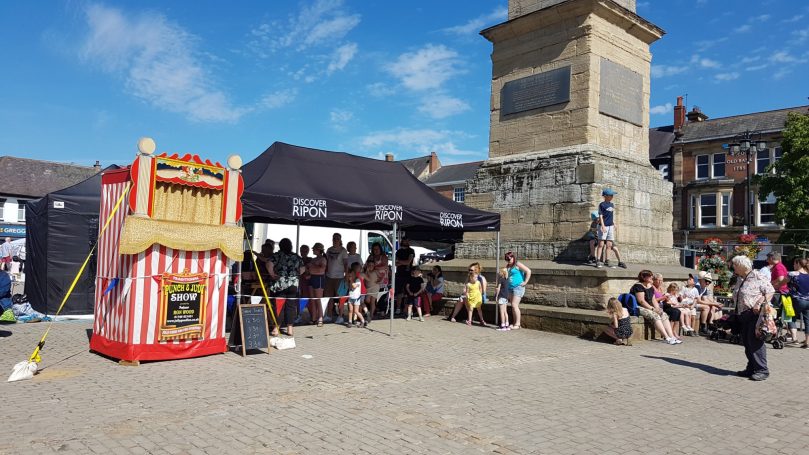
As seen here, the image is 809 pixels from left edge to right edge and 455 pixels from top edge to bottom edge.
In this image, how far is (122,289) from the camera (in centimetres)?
752

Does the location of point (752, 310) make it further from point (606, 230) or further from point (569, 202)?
point (569, 202)

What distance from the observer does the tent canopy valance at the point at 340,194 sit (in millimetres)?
9047

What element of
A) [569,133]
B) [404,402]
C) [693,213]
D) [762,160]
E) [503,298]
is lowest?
[404,402]

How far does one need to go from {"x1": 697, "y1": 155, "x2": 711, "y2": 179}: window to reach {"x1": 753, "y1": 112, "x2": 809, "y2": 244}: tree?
13.9 metres

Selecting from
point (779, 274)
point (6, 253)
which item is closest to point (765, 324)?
point (779, 274)

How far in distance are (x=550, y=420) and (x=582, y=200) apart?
7.19 m

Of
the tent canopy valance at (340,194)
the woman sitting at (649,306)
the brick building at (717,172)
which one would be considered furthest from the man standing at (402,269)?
the brick building at (717,172)

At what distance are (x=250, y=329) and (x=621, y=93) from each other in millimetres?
9207

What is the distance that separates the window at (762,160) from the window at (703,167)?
2.99 metres

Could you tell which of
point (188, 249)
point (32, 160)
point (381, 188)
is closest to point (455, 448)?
point (188, 249)

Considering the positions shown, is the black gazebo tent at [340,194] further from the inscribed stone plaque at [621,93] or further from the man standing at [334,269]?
the inscribed stone plaque at [621,93]

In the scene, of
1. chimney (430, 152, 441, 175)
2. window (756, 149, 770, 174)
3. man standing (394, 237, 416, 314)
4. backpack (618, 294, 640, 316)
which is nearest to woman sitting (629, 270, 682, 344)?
backpack (618, 294, 640, 316)

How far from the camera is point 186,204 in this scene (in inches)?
311

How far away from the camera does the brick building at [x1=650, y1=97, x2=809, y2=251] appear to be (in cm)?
3862
